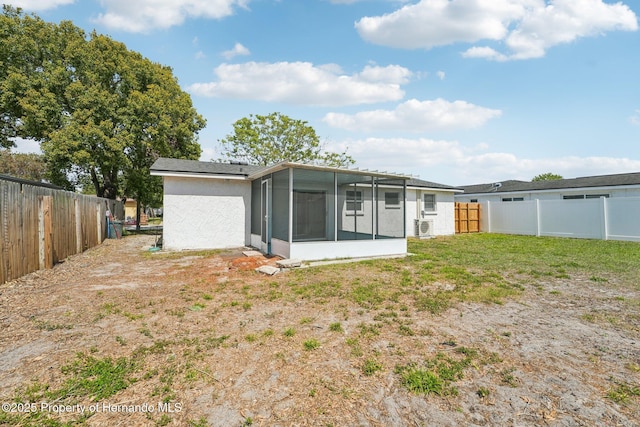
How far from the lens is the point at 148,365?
8.80 ft

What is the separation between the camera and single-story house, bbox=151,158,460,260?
7832 millimetres

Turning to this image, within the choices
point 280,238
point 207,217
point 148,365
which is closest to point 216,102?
point 207,217

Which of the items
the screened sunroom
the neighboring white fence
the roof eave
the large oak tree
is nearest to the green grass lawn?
the screened sunroom

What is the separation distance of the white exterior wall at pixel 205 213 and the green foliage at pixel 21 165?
28.4 m

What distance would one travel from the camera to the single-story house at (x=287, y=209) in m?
7.83

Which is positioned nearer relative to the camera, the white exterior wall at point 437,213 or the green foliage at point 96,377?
the green foliage at point 96,377

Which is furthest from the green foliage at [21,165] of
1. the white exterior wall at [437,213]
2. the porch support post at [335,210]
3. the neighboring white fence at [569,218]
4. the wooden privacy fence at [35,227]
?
the neighboring white fence at [569,218]

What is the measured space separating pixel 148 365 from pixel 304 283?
3.28m

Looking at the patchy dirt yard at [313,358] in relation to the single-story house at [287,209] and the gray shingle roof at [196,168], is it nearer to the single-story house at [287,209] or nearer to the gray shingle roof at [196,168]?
the single-story house at [287,209]

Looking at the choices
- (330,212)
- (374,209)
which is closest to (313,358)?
(330,212)

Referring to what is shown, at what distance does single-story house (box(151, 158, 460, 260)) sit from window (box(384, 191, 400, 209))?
3 cm

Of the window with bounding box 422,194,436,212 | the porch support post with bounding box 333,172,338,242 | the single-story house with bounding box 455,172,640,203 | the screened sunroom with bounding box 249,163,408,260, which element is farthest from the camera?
the window with bounding box 422,194,436,212

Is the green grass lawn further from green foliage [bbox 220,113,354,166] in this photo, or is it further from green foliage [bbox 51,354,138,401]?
green foliage [bbox 220,113,354,166]

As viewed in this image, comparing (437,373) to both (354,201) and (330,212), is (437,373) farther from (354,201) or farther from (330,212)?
(354,201)
